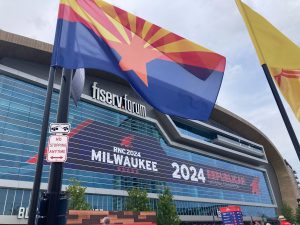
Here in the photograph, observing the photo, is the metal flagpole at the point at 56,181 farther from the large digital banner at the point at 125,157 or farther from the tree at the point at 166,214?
the tree at the point at 166,214

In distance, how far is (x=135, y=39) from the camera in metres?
8.36

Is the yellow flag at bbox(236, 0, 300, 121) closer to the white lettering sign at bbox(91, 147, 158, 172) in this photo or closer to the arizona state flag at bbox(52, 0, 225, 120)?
the arizona state flag at bbox(52, 0, 225, 120)

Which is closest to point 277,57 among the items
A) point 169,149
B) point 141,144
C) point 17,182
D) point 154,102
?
point 154,102

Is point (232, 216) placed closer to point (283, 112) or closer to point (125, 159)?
point (125, 159)

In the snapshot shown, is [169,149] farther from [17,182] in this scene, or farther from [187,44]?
[187,44]

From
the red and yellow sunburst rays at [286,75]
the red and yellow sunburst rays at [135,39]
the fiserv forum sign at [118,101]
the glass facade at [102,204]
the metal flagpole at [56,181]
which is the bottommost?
the metal flagpole at [56,181]

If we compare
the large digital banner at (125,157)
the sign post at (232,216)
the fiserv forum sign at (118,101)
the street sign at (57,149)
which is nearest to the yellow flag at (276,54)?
the street sign at (57,149)

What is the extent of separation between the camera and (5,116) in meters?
35.7

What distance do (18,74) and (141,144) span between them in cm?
2223

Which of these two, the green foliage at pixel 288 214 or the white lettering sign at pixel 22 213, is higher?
the green foliage at pixel 288 214

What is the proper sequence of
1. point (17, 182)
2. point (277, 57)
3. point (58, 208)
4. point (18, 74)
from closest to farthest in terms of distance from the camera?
point (58, 208), point (277, 57), point (17, 182), point (18, 74)

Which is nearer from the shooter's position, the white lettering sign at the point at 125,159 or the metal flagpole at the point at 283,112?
the metal flagpole at the point at 283,112

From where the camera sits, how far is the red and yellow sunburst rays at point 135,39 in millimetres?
7289

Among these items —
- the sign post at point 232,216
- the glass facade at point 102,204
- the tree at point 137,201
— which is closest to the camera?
the sign post at point 232,216
